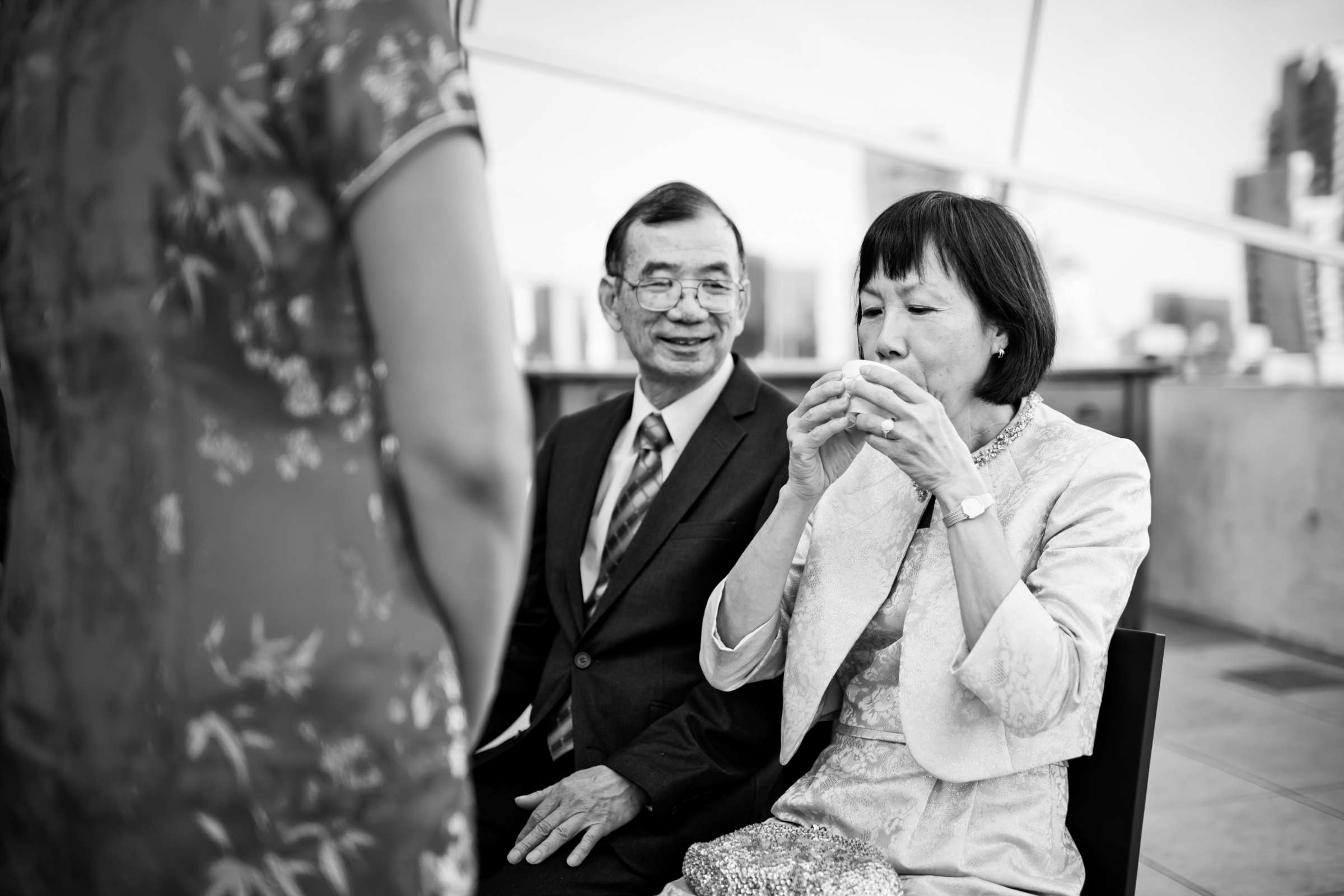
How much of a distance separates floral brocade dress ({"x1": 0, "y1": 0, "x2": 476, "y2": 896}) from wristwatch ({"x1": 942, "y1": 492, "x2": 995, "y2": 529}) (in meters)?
0.84

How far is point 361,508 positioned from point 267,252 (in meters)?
0.20

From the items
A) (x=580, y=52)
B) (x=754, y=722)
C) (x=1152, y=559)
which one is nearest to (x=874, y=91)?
(x=580, y=52)

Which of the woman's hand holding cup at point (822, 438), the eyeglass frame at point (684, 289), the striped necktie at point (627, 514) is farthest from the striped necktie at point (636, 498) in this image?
the woman's hand holding cup at point (822, 438)

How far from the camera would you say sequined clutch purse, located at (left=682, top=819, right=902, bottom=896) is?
4.74 feet

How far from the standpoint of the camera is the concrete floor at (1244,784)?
2932mm

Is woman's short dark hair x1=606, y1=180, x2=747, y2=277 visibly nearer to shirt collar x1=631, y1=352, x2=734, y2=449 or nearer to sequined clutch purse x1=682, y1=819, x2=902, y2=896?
shirt collar x1=631, y1=352, x2=734, y2=449

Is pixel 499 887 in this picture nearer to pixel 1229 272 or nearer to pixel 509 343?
pixel 509 343

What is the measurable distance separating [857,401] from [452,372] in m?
0.86

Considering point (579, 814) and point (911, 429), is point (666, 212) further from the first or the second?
point (579, 814)

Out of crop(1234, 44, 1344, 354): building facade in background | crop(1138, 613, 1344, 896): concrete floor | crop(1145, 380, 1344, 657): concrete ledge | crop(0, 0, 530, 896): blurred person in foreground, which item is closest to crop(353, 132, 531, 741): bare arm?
crop(0, 0, 530, 896): blurred person in foreground

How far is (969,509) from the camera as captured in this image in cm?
150

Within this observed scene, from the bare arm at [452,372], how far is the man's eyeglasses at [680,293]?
152 centimetres

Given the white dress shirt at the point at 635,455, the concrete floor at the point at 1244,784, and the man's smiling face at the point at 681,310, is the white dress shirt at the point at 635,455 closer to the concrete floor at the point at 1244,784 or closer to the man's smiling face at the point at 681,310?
the man's smiling face at the point at 681,310

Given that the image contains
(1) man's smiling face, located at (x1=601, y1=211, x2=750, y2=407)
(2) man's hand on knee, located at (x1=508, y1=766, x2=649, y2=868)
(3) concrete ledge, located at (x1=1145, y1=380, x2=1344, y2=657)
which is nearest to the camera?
(2) man's hand on knee, located at (x1=508, y1=766, x2=649, y2=868)
